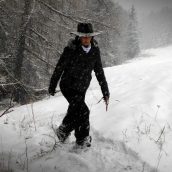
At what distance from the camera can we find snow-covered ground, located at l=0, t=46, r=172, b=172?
4586mm

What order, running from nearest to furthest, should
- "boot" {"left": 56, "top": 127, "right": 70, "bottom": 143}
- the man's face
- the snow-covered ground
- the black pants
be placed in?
the snow-covered ground
the man's face
the black pants
"boot" {"left": 56, "top": 127, "right": 70, "bottom": 143}

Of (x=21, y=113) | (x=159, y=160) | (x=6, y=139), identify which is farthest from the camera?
(x=21, y=113)

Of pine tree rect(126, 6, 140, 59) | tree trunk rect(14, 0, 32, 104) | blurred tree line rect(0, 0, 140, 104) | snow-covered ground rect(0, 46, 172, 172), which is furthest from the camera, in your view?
pine tree rect(126, 6, 140, 59)

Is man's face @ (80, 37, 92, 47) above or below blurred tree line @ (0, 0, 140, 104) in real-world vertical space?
above

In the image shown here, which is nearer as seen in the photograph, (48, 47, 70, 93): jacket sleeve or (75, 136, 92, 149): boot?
(48, 47, 70, 93): jacket sleeve

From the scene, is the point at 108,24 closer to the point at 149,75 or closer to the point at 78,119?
the point at 149,75

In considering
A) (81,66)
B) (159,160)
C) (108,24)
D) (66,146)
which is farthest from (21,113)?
(108,24)

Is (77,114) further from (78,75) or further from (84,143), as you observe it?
(78,75)

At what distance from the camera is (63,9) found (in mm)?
10961

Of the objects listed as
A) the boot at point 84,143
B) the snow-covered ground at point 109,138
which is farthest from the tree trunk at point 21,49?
the boot at point 84,143

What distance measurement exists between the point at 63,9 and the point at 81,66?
644cm

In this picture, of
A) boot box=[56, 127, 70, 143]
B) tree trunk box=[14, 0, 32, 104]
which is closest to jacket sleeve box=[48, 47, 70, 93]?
boot box=[56, 127, 70, 143]

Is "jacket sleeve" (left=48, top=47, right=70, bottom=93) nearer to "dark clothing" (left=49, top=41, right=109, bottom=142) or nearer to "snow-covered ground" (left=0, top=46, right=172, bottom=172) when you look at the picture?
"dark clothing" (left=49, top=41, right=109, bottom=142)

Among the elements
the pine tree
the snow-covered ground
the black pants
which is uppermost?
the black pants
